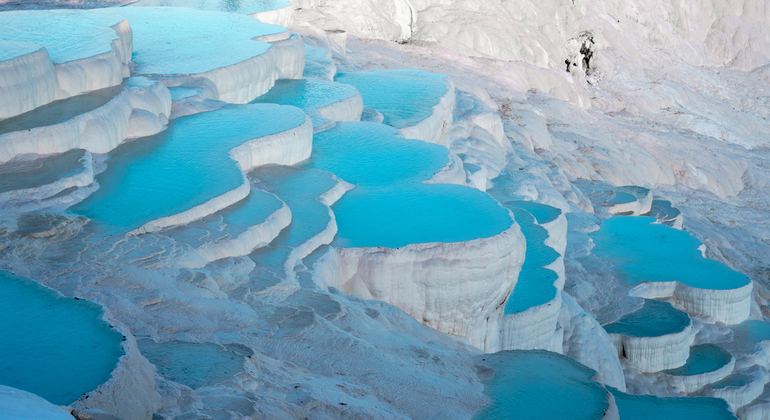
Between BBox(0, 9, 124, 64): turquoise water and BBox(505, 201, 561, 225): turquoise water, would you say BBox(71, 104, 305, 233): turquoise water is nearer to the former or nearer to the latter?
BBox(0, 9, 124, 64): turquoise water

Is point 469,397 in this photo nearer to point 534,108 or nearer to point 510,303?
point 510,303

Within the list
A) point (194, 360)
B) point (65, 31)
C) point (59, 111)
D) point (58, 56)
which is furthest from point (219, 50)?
point (194, 360)

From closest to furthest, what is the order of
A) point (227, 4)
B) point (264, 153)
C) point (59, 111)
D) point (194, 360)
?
point (194, 360) < point (59, 111) < point (264, 153) < point (227, 4)

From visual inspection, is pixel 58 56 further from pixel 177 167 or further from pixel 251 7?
pixel 251 7

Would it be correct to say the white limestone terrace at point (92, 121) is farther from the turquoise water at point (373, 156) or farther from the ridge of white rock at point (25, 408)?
the ridge of white rock at point (25, 408)

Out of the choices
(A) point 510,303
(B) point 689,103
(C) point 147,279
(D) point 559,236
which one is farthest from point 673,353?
(B) point 689,103

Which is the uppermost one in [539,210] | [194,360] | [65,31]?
[65,31]

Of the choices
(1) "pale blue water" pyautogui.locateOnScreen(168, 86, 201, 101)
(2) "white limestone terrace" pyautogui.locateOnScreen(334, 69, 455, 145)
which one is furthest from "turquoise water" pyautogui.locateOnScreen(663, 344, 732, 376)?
(1) "pale blue water" pyautogui.locateOnScreen(168, 86, 201, 101)
